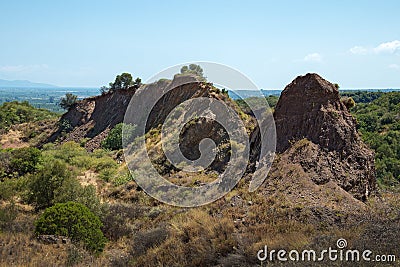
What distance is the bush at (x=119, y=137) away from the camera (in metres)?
23.1

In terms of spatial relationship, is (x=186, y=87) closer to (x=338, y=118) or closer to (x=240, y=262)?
(x=338, y=118)

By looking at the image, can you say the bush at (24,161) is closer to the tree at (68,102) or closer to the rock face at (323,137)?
the rock face at (323,137)

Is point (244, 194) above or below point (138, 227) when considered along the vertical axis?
above

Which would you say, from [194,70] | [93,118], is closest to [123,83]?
[93,118]

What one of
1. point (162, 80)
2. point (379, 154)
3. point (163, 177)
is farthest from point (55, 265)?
Result: point (379, 154)

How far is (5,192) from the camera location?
13.2 m

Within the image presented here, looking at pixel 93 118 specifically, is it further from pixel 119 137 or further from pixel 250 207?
pixel 250 207

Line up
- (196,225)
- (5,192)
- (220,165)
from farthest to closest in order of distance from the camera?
(220,165)
(5,192)
(196,225)

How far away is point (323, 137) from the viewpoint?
10.0 meters

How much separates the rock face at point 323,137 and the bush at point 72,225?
17.9 ft

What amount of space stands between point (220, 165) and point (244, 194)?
4.17 m

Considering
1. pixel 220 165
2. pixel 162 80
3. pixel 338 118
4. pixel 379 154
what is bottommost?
pixel 379 154

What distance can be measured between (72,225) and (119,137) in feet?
53.0

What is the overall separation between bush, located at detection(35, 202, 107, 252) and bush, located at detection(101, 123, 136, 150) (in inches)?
543
